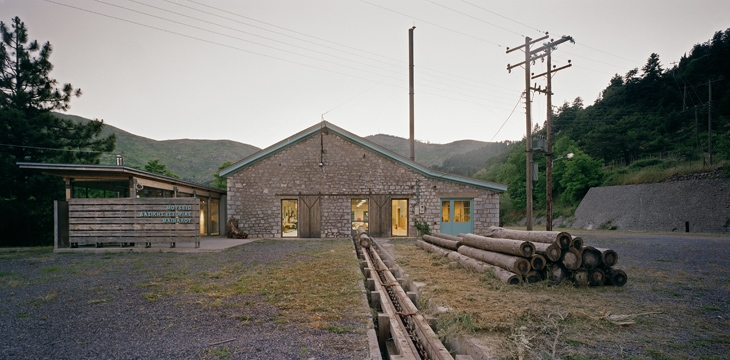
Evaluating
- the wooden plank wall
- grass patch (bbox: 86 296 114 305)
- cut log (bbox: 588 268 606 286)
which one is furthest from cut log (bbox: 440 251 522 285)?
the wooden plank wall

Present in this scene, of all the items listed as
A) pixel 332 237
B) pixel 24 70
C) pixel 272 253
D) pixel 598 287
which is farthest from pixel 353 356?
pixel 24 70

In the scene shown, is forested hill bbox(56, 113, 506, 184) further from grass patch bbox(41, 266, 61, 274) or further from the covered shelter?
grass patch bbox(41, 266, 61, 274)

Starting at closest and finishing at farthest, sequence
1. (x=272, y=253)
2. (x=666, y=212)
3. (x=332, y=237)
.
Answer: (x=272, y=253), (x=332, y=237), (x=666, y=212)

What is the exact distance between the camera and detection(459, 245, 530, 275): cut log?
19.7 ft

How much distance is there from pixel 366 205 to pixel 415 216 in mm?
2535

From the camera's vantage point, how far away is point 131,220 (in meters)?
11.5

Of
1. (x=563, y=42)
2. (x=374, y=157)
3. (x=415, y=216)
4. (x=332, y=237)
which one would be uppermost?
(x=563, y=42)

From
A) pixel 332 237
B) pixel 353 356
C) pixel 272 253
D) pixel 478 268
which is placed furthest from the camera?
pixel 332 237

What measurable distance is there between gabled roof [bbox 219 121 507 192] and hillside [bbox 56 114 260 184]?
60874mm

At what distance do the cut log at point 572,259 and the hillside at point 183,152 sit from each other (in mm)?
75000

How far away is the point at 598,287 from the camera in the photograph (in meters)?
5.95

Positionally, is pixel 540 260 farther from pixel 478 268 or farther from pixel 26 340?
pixel 26 340

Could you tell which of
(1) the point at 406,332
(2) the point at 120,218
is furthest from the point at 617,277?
(2) the point at 120,218

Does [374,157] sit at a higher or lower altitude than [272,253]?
higher
